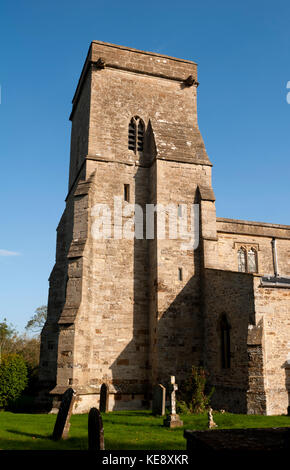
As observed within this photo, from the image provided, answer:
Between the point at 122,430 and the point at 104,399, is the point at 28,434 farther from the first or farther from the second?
the point at 104,399

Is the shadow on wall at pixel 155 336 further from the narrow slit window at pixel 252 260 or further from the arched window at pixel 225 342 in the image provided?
the narrow slit window at pixel 252 260

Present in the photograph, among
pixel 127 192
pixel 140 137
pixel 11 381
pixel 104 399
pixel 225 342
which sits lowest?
pixel 104 399

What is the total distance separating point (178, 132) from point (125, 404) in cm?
1315

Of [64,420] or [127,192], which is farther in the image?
[127,192]

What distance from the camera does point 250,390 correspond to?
1349 centimetres

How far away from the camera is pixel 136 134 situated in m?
20.1

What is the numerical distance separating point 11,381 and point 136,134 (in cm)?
1342

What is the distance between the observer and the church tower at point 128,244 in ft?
53.3

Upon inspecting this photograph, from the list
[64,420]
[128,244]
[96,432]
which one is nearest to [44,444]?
[64,420]

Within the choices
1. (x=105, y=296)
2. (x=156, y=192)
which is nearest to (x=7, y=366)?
(x=105, y=296)

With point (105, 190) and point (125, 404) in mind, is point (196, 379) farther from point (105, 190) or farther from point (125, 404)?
point (105, 190)

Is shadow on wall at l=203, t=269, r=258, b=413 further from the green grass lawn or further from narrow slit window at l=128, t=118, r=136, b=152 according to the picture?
narrow slit window at l=128, t=118, r=136, b=152

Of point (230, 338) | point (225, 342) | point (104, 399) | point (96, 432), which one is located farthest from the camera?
point (225, 342)

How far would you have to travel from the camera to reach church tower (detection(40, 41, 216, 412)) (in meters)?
16.2
